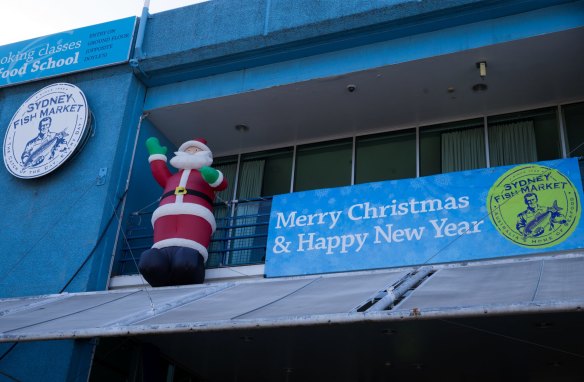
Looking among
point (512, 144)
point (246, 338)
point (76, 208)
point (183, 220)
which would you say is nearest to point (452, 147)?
point (512, 144)

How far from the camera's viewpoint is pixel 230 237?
32.1 feet

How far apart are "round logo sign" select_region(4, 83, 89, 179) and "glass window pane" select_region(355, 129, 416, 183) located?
390 cm

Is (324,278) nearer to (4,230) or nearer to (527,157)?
→ (527,157)

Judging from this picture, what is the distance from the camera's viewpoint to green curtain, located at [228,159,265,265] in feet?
33.4

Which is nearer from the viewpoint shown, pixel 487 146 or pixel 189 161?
pixel 189 161

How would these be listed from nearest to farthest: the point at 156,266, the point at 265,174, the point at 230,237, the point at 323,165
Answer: the point at 156,266, the point at 230,237, the point at 323,165, the point at 265,174

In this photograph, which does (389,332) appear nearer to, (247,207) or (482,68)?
(247,207)

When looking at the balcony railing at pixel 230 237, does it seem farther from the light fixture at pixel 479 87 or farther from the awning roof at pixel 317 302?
the light fixture at pixel 479 87

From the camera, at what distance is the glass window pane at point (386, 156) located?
10.6 m

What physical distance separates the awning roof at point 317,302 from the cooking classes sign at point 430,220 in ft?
2.20

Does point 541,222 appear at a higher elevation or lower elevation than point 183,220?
lower

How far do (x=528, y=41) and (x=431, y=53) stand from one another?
3.78ft

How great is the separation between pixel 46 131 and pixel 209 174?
115 inches

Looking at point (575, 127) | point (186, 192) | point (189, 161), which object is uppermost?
point (575, 127)
